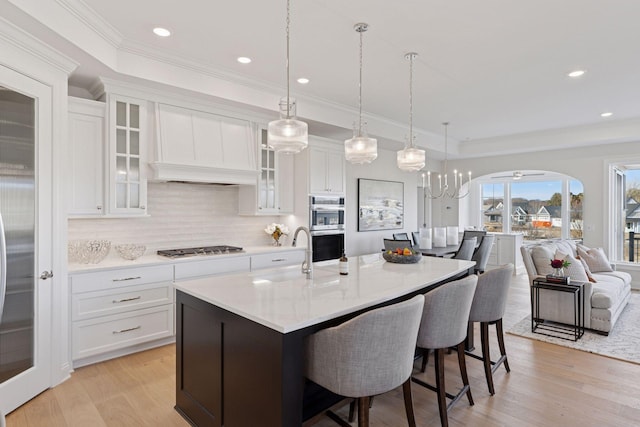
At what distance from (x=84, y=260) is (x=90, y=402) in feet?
4.23

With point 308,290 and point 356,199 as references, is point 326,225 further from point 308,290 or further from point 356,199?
point 308,290

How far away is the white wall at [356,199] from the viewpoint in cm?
621

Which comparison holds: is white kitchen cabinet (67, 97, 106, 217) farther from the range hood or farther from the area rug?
the area rug

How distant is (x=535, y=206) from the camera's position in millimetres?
8406

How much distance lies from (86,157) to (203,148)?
1.10 metres

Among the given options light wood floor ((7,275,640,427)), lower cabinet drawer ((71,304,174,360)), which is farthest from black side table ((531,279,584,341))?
lower cabinet drawer ((71,304,174,360))

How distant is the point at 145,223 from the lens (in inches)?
156

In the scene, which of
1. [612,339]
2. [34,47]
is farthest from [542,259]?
[34,47]

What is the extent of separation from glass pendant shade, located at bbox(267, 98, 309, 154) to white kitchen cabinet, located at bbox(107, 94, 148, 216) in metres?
1.73

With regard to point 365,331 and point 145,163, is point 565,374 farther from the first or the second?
point 145,163

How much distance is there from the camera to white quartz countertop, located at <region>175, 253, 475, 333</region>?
69.4 inches

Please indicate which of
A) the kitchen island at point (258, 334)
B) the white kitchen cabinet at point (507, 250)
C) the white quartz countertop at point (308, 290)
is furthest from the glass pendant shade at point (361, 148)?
the white kitchen cabinet at point (507, 250)

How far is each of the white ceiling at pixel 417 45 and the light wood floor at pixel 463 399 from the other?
262 centimetres

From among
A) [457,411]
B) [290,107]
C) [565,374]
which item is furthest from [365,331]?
[565,374]
